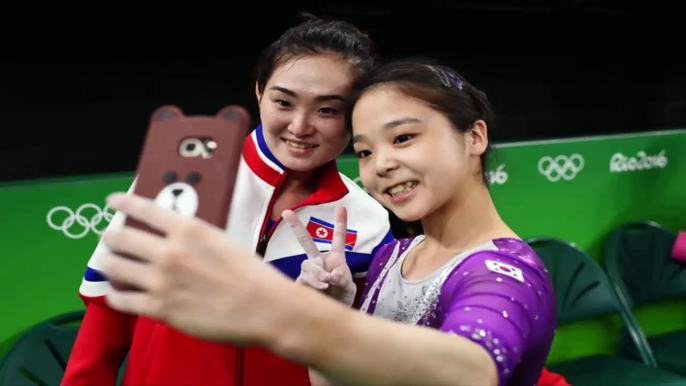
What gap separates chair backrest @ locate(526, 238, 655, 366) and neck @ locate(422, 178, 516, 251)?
146cm

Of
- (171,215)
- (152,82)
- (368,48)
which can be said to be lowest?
(152,82)

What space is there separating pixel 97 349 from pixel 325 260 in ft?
1.27

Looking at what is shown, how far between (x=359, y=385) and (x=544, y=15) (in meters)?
2.60

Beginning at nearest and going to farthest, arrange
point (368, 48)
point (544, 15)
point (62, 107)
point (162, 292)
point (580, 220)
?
point (162, 292) < point (368, 48) < point (62, 107) < point (580, 220) < point (544, 15)

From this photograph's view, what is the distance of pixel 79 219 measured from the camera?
1.55 metres

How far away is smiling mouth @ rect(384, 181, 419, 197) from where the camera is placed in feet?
2.52

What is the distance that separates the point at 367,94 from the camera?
81cm

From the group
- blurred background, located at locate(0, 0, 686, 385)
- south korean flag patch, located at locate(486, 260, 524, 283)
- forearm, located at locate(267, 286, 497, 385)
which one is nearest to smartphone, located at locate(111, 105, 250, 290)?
forearm, located at locate(267, 286, 497, 385)

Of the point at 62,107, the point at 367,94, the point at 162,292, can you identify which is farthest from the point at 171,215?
the point at 62,107

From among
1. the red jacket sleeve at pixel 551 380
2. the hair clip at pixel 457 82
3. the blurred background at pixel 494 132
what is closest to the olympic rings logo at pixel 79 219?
the blurred background at pixel 494 132

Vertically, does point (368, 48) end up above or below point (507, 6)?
below

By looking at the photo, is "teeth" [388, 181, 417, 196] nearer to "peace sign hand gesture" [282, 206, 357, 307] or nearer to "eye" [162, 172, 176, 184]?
"peace sign hand gesture" [282, 206, 357, 307]

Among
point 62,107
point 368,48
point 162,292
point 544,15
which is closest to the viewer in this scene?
point 162,292

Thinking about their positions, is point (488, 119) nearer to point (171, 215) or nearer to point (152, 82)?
point (171, 215)
